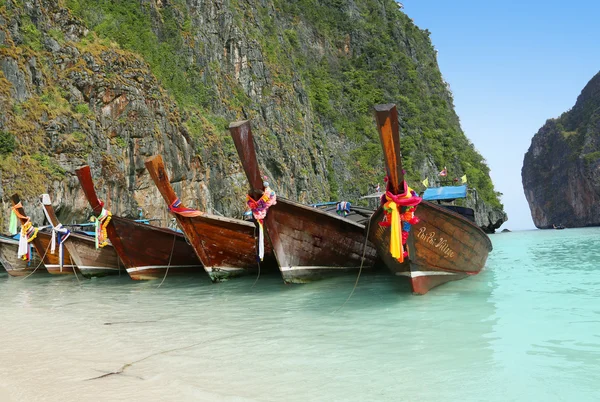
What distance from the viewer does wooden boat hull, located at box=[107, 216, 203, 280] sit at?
10172 mm

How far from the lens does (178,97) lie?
27.3m

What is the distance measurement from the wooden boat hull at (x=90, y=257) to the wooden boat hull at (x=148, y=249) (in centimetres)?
163

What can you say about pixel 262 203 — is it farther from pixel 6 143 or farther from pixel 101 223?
pixel 6 143

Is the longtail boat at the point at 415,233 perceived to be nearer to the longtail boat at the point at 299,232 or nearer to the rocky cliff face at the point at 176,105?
the longtail boat at the point at 299,232

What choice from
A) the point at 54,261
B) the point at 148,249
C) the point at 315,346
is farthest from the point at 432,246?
the point at 54,261

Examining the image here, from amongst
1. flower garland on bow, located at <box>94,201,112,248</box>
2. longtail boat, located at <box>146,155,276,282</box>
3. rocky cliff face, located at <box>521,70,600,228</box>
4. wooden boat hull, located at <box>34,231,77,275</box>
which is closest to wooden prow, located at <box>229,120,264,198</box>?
longtail boat, located at <box>146,155,276,282</box>

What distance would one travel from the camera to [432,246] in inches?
267

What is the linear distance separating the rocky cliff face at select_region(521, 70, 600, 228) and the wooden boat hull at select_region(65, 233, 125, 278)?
273 ft

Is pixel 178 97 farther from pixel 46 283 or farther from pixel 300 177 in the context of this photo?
pixel 46 283

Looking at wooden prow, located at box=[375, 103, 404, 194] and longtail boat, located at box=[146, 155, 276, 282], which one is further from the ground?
wooden prow, located at box=[375, 103, 404, 194]

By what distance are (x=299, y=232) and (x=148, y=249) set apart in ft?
13.8

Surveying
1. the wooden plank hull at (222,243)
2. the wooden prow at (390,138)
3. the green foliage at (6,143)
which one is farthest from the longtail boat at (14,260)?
the wooden prow at (390,138)

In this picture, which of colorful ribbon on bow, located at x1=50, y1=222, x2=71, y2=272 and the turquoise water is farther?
colorful ribbon on bow, located at x1=50, y1=222, x2=71, y2=272

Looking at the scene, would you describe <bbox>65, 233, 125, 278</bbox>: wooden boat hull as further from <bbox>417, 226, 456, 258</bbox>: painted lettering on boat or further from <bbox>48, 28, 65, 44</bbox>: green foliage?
<bbox>48, 28, 65, 44</bbox>: green foliage
